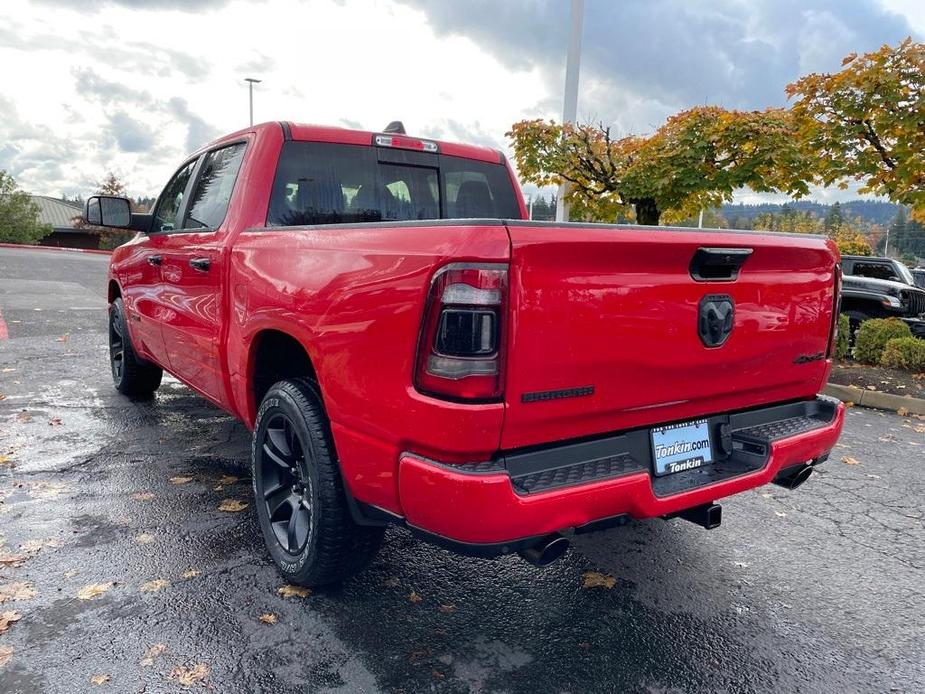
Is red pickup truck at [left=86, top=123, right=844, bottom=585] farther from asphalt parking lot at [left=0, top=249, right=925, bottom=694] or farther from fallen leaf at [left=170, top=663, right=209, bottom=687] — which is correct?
fallen leaf at [left=170, top=663, right=209, bottom=687]

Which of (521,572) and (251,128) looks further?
(251,128)

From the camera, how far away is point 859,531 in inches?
149

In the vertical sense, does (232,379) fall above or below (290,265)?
below

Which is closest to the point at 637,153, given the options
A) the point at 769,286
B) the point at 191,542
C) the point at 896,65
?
the point at 896,65

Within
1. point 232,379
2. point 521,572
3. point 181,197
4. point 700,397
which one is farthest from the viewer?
point 181,197

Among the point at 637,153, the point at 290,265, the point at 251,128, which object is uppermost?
the point at 637,153

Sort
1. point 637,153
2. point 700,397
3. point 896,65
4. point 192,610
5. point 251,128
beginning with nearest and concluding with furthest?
point 700,397 → point 192,610 → point 251,128 → point 896,65 → point 637,153

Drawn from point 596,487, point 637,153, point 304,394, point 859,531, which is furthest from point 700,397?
point 637,153

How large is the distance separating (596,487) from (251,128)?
276cm

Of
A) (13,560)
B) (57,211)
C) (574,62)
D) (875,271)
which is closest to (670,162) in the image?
(574,62)

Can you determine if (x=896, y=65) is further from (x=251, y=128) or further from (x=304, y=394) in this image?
(x=304, y=394)

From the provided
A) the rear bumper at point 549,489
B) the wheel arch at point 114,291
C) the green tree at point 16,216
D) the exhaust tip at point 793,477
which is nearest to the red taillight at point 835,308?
the exhaust tip at point 793,477

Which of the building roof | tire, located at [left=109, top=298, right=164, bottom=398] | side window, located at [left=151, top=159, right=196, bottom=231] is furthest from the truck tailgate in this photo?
the building roof

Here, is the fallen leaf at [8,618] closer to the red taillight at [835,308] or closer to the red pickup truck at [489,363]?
the red pickup truck at [489,363]
